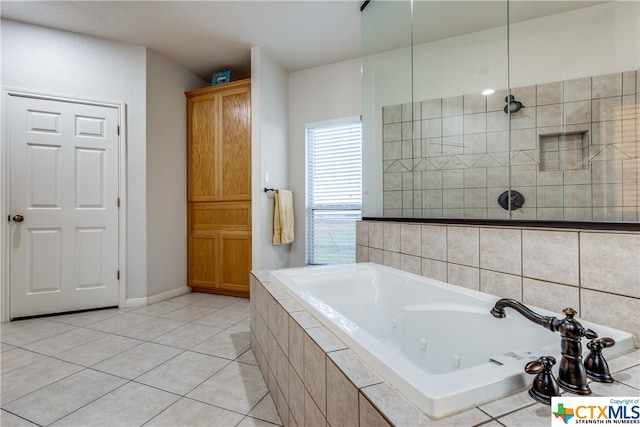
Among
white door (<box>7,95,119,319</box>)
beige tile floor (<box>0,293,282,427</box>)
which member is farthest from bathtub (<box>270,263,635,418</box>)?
white door (<box>7,95,119,319</box>)

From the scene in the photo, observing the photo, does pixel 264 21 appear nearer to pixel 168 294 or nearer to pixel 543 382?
pixel 168 294

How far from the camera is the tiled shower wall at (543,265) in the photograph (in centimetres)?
102

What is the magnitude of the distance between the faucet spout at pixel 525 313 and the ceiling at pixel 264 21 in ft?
6.61

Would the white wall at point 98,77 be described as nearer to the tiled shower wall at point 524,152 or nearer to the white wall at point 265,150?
the white wall at point 265,150

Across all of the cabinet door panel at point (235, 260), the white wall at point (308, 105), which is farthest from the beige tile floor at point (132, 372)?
the white wall at point (308, 105)

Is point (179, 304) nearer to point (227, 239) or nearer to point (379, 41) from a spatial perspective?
point (227, 239)

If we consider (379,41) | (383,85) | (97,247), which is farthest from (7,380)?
(379,41)

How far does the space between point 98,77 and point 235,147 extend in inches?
51.7

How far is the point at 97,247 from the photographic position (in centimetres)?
285

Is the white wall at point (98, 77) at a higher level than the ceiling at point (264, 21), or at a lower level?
lower

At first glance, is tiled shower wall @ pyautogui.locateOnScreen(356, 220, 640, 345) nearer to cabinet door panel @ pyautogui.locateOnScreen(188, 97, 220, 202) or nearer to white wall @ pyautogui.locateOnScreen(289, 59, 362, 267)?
white wall @ pyautogui.locateOnScreen(289, 59, 362, 267)

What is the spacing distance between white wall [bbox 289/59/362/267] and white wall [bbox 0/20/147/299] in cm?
148

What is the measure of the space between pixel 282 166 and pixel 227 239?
969 millimetres

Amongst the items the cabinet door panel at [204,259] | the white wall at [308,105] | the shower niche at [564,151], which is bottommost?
the cabinet door panel at [204,259]
